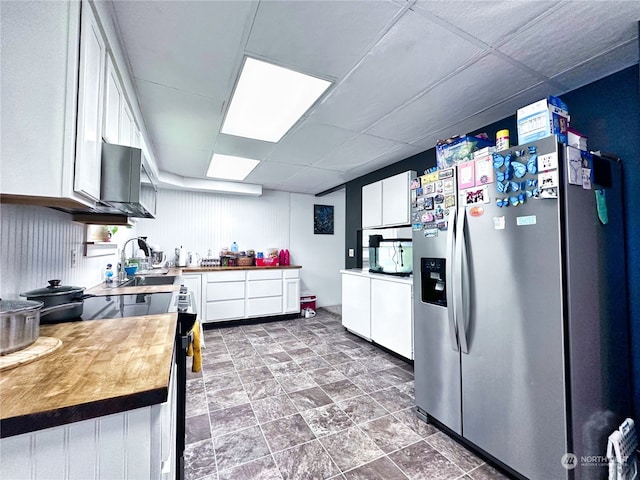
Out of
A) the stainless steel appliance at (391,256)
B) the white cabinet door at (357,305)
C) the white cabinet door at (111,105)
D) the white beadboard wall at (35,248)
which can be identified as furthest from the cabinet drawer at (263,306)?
the white cabinet door at (111,105)

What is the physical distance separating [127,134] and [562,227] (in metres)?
2.54

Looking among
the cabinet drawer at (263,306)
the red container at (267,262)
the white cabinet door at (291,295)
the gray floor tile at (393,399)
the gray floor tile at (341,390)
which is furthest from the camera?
the red container at (267,262)

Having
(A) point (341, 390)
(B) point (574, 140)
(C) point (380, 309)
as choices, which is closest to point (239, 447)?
(A) point (341, 390)

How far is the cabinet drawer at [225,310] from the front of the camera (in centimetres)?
402

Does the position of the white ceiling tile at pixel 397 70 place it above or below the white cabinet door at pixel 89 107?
above

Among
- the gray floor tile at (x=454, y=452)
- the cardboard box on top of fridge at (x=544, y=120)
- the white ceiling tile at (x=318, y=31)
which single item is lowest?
the gray floor tile at (x=454, y=452)

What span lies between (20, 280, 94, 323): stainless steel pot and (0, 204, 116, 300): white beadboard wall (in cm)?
10

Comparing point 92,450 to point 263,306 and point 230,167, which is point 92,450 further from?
point 263,306

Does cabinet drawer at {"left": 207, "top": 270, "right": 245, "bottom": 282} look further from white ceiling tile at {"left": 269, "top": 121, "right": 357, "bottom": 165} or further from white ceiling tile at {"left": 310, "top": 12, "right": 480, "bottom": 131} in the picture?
white ceiling tile at {"left": 310, "top": 12, "right": 480, "bottom": 131}

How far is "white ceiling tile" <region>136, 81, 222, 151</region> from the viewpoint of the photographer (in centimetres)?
193

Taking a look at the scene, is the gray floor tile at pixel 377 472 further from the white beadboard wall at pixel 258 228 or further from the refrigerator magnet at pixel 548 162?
the white beadboard wall at pixel 258 228

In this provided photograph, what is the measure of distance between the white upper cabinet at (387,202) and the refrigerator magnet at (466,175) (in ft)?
4.33

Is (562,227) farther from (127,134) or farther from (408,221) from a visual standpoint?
(127,134)

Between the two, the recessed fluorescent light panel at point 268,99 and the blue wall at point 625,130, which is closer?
the blue wall at point 625,130
